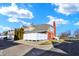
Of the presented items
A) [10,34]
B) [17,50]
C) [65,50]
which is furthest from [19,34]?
[65,50]

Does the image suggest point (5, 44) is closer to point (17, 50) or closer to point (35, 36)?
point (17, 50)

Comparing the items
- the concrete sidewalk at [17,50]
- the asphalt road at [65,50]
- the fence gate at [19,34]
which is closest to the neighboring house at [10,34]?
the fence gate at [19,34]

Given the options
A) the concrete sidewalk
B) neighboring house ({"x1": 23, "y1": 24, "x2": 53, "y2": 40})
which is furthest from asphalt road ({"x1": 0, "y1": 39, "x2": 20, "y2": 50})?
neighboring house ({"x1": 23, "y1": 24, "x2": 53, "y2": 40})

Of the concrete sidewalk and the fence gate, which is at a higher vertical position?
the fence gate

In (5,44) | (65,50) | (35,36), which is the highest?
(35,36)

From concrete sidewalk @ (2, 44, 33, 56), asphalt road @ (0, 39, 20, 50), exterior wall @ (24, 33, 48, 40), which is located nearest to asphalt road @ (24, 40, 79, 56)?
concrete sidewalk @ (2, 44, 33, 56)

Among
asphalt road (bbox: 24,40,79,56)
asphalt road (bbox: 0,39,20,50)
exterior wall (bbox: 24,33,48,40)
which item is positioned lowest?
asphalt road (bbox: 24,40,79,56)

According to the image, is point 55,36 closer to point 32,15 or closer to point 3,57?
point 32,15

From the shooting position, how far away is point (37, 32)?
4488 millimetres

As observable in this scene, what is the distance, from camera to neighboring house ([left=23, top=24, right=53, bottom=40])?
4445 millimetres

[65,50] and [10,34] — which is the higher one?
[10,34]

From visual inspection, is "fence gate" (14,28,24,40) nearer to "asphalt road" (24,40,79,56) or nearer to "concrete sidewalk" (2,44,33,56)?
"concrete sidewalk" (2,44,33,56)

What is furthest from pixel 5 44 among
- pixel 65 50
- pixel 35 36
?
pixel 65 50

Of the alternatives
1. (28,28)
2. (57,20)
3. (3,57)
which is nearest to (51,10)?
(57,20)
